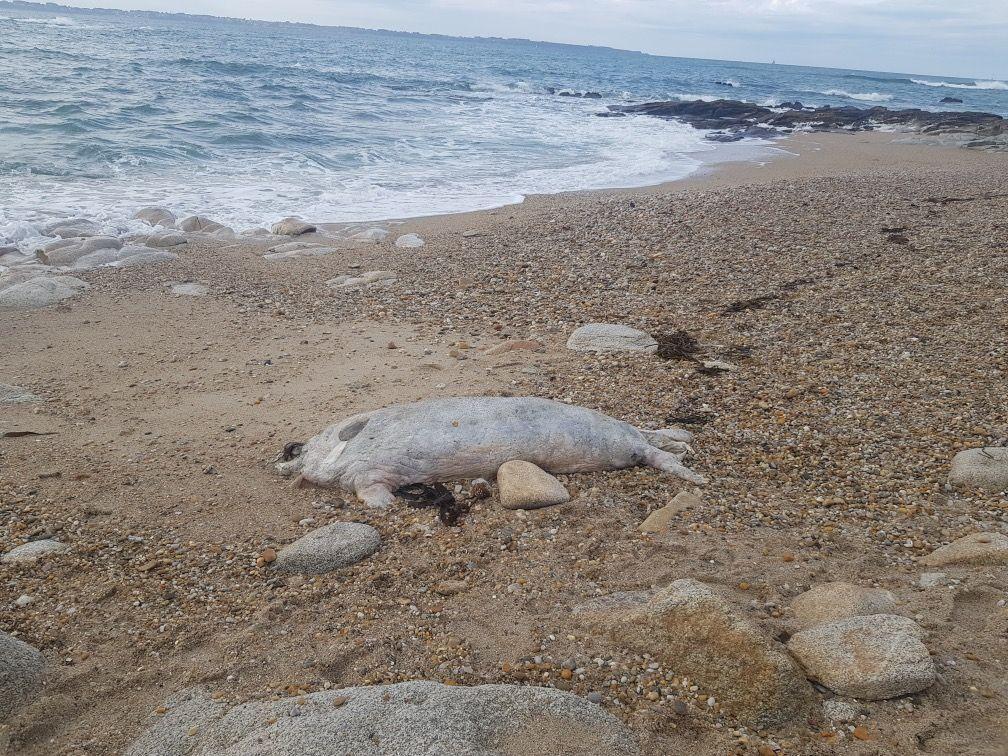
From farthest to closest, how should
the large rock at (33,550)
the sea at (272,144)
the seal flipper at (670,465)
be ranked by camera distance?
the sea at (272,144)
the seal flipper at (670,465)
the large rock at (33,550)

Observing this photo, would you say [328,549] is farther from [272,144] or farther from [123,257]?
[272,144]

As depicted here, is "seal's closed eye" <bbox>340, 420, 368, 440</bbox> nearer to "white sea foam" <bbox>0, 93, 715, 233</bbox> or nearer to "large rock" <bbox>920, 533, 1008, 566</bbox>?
"large rock" <bbox>920, 533, 1008, 566</bbox>

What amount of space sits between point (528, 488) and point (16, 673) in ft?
8.19

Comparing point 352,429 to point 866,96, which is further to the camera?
point 866,96

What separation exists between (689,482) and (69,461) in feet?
13.1

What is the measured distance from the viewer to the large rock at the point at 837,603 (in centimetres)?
286

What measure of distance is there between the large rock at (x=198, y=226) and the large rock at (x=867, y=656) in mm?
10679

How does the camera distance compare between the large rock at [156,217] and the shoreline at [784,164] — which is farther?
the shoreline at [784,164]

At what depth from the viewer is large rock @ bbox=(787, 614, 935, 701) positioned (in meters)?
2.42

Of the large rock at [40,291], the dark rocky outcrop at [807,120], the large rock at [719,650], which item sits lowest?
the large rock at [40,291]

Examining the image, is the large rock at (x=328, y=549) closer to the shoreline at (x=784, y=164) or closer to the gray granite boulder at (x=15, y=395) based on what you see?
the gray granite boulder at (x=15, y=395)

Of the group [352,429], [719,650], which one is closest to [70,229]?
[352,429]

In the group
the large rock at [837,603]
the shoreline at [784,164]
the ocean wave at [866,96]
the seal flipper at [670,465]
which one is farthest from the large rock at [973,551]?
the ocean wave at [866,96]

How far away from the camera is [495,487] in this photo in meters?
4.31
